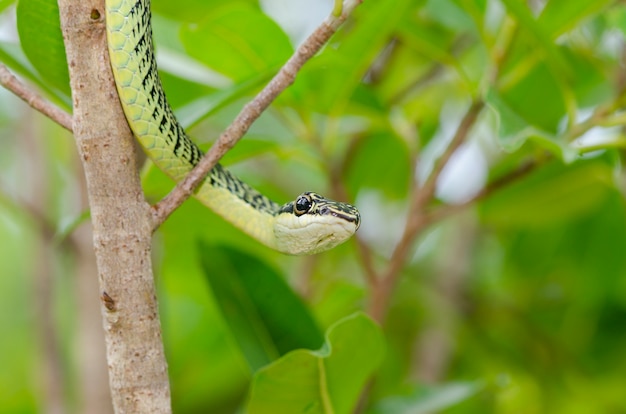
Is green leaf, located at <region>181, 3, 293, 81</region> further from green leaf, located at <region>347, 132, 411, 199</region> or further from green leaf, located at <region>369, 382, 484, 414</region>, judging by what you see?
green leaf, located at <region>369, 382, 484, 414</region>

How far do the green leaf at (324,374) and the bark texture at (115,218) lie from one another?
0.22 m

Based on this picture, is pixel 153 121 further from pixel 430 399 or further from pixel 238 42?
pixel 430 399

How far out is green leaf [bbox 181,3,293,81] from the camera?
4.36 ft

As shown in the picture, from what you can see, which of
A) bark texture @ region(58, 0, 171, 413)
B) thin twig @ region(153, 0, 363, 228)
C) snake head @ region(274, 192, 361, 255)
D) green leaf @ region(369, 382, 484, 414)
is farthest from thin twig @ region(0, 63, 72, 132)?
green leaf @ region(369, 382, 484, 414)

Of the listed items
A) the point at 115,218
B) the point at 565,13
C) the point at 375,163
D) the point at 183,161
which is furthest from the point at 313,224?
the point at 375,163

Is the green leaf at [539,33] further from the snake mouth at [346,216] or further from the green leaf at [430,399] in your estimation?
the green leaf at [430,399]

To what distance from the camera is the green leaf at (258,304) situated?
134 cm

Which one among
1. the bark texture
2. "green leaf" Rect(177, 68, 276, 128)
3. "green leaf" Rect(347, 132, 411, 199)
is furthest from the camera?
"green leaf" Rect(347, 132, 411, 199)

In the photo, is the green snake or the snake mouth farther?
the snake mouth

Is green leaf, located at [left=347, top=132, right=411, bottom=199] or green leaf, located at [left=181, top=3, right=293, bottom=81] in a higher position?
green leaf, located at [left=347, top=132, right=411, bottom=199]

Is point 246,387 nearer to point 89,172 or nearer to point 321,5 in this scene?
point 321,5

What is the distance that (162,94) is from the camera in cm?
104

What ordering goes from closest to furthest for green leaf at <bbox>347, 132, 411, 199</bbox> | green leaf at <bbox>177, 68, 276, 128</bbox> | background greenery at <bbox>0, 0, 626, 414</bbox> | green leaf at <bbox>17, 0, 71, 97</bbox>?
green leaf at <bbox>17, 0, 71, 97</bbox>, green leaf at <bbox>177, 68, 276, 128</bbox>, background greenery at <bbox>0, 0, 626, 414</bbox>, green leaf at <bbox>347, 132, 411, 199</bbox>

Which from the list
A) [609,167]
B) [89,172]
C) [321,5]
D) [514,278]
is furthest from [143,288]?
[321,5]
